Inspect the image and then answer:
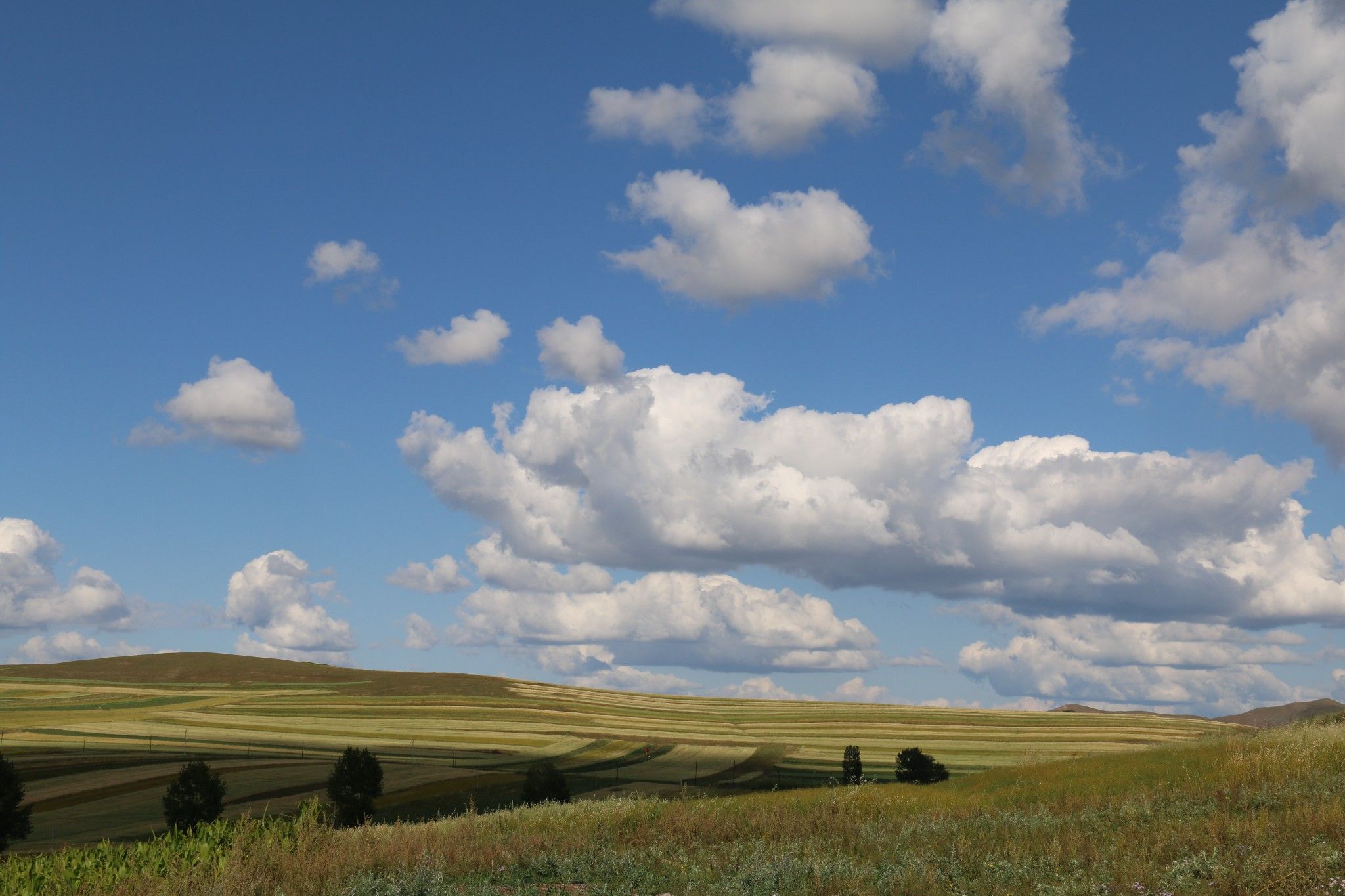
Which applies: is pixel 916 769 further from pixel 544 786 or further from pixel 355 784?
pixel 355 784

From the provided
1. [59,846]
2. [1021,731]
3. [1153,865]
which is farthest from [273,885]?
[1021,731]

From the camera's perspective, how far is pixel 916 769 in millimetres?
81125

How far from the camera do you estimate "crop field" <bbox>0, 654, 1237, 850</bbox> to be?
73.6 metres

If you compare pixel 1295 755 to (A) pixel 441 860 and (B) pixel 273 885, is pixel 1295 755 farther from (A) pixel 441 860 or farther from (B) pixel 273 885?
(B) pixel 273 885

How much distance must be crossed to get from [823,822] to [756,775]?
76.0 m

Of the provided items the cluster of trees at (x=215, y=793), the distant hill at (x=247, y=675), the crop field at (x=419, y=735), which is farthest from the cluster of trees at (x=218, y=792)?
the distant hill at (x=247, y=675)

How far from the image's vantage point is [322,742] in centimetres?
10312

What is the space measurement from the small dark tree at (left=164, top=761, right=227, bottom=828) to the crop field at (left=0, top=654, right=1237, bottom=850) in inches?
79.9

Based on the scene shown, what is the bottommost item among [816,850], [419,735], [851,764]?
[419,735]

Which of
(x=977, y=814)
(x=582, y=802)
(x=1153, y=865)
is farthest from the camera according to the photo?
(x=582, y=802)

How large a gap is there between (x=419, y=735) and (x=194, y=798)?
47.8 metres

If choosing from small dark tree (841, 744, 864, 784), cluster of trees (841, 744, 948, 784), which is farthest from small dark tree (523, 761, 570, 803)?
small dark tree (841, 744, 864, 784)

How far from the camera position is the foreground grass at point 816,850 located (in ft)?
37.1

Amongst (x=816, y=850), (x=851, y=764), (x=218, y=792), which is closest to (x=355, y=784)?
(x=218, y=792)
